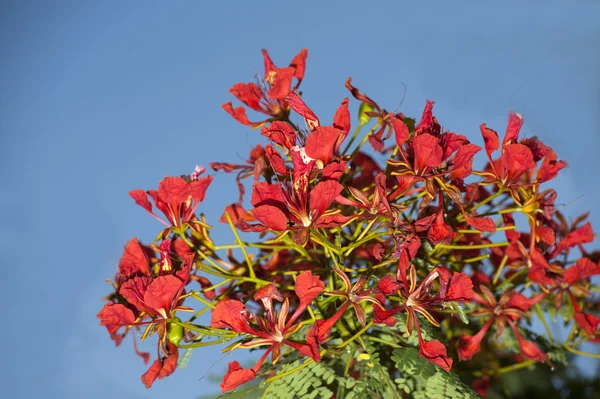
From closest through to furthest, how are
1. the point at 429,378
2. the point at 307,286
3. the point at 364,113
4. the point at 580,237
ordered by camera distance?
the point at 307,286 < the point at 429,378 < the point at 364,113 < the point at 580,237

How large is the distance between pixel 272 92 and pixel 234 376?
17.7 inches

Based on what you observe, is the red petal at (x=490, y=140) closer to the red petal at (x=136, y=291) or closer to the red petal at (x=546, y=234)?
the red petal at (x=546, y=234)

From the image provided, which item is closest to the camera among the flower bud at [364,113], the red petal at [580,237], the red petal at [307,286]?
the red petal at [307,286]

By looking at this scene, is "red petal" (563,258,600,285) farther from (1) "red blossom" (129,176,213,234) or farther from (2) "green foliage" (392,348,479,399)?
(1) "red blossom" (129,176,213,234)

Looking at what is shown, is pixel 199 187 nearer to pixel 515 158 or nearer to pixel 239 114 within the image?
pixel 239 114

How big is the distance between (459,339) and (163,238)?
52 cm

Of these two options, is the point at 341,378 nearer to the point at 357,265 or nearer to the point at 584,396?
the point at 357,265

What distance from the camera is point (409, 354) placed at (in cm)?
87

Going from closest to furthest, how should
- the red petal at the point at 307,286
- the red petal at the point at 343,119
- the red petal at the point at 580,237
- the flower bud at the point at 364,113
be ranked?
the red petal at the point at 307,286 < the red petal at the point at 343,119 < the flower bud at the point at 364,113 < the red petal at the point at 580,237

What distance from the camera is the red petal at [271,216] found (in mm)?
787

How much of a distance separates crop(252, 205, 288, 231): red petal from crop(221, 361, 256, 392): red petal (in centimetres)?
18

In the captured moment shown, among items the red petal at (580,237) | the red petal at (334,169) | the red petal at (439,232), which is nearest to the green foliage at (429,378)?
the red petal at (439,232)

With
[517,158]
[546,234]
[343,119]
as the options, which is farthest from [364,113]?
[546,234]

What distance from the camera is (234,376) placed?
791 mm
